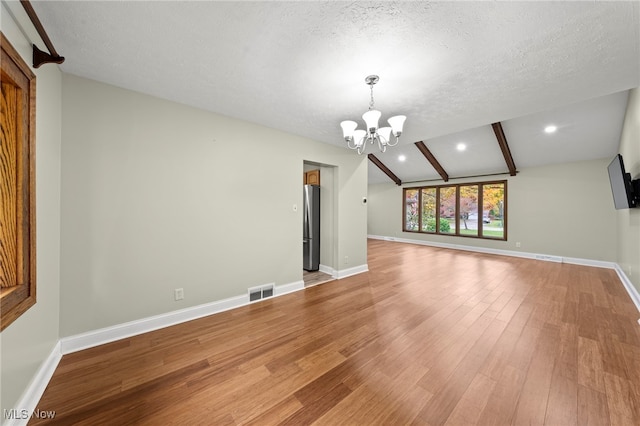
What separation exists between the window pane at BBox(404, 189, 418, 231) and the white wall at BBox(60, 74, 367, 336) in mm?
6245

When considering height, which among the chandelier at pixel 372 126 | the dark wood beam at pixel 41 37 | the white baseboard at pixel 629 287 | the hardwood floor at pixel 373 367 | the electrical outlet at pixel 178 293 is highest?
the dark wood beam at pixel 41 37

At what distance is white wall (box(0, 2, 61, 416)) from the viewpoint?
4.13ft

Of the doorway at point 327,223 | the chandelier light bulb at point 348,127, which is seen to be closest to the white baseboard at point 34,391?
the doorway at point 327,223

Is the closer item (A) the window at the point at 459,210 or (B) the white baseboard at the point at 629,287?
(B) the white baseboard at the point at 629,287

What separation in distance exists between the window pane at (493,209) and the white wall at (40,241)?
8.61m

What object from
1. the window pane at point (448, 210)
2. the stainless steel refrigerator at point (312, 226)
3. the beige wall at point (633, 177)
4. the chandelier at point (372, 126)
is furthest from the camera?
the window pane at point (448, 210)

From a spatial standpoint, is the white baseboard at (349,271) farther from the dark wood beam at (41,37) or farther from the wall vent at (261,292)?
the dark wood beam at (41,37)

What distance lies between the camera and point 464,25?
1523 mm

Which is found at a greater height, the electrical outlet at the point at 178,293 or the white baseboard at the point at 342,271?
the electrical outlet at the point at 178,293

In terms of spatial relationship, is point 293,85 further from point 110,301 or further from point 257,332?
point 110,301

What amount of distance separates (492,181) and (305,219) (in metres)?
5.72

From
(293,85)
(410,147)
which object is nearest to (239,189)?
(293,85)

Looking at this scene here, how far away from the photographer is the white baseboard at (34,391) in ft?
4.25

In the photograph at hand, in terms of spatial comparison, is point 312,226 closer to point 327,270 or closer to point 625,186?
point 327,270
